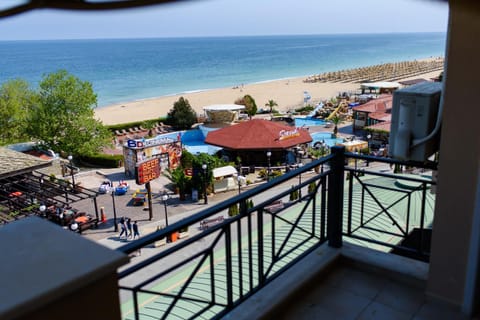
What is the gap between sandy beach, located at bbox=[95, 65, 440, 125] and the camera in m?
44.8

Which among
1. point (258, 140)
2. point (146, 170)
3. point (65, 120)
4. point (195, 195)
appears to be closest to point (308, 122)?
Answer: point (258, 140)

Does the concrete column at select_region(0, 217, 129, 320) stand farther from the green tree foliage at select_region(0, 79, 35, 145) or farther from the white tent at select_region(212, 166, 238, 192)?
the green tree foliage at select_region(0, 79, 35, 145)

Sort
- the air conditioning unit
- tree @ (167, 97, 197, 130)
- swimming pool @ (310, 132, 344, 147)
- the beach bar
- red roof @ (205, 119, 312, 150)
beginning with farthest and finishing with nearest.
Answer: tree @ (167, 97, 197, 130) < swimming pool @ (310, 132, 344, 147) < red roof @ (205, 119, 312, 150) < the beach bar < the air conditioning unit

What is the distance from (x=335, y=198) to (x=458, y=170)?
1.08 m

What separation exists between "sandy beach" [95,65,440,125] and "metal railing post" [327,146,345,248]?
130 feet

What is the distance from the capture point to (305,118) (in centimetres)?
3588

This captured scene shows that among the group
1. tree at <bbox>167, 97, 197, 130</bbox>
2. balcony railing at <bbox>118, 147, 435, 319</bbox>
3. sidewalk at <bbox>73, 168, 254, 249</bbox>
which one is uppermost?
balcony railing at <bbox>118, 147, 435, 319</bbox>

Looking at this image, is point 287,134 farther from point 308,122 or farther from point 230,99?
point 230,99

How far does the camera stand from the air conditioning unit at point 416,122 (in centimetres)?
274

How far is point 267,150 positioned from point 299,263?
19.3m

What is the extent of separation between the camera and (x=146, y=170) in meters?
15.3

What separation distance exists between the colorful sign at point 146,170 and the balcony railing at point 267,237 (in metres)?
4.14

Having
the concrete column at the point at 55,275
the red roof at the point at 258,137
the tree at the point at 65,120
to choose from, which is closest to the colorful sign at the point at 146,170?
the red roof at the point at 258,137

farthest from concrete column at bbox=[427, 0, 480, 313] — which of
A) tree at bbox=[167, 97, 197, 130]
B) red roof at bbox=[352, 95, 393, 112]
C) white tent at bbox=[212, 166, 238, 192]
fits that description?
tree at bbox=[167, 97, 197, 130]
